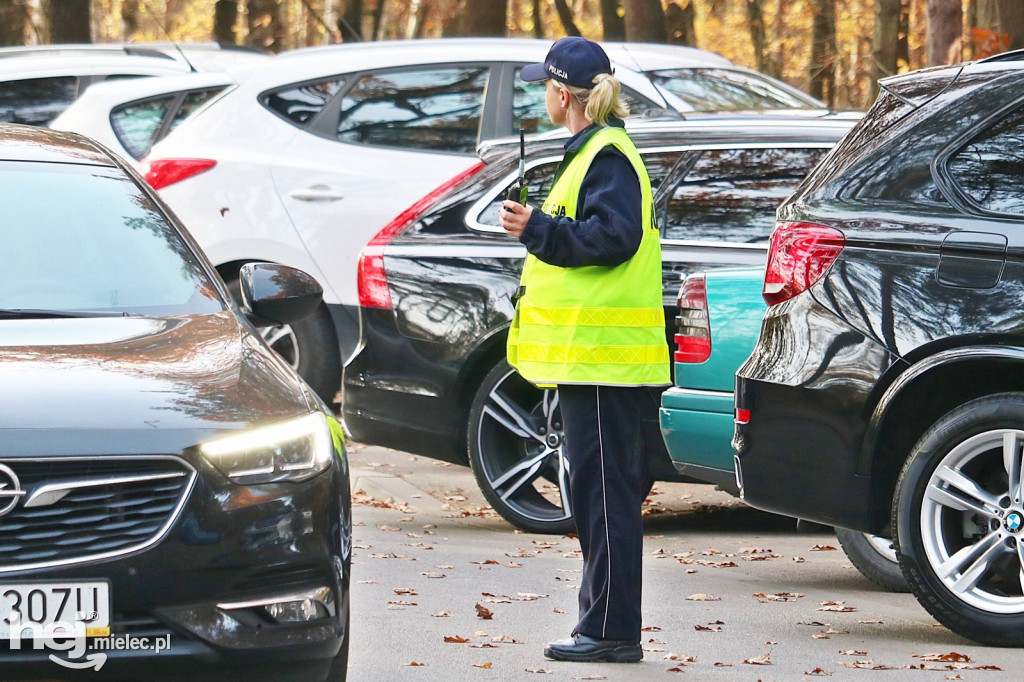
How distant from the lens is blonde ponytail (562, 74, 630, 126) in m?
5.32

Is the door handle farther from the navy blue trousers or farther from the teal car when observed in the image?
the navy blue trousers

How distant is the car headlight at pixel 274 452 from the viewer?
13.4 ft

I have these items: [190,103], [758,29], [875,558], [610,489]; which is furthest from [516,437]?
[758,29]

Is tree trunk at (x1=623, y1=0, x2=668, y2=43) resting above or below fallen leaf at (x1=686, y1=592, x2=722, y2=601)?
above

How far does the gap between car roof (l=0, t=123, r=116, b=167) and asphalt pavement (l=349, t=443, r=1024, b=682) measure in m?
1.78

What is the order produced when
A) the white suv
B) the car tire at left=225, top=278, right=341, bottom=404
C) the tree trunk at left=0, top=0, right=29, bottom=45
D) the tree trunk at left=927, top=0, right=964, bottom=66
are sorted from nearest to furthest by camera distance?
the white suv → the car tire at left=225, top=278, right=341, bottom=404 → the tree trunk at left=927, top=0, right=964, bottom=66 → the tree trunk at left=0, top=0, right=29, bottom=45

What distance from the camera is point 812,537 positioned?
25.8ft

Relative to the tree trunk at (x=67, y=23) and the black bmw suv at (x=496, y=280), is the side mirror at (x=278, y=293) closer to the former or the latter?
the black bmw suv at (x=496, y=280)

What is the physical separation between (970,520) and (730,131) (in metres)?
2.63

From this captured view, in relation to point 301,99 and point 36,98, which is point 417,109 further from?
point 36,98

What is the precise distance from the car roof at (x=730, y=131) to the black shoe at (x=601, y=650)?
2.76 meters

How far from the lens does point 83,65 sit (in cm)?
1450

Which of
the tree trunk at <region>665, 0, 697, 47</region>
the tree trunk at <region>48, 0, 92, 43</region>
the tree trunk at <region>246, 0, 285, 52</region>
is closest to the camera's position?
the tree trunk at <region>665, 0, 697, 47</region>

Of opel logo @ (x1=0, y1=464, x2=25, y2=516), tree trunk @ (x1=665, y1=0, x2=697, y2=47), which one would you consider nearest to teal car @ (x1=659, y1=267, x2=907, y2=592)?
opel logo @ (x1=0, y1=464, x2=25, y2=516)
